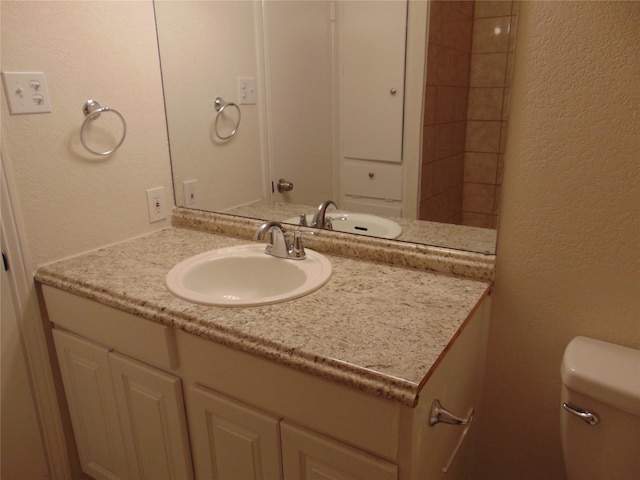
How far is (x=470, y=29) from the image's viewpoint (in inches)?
42.7

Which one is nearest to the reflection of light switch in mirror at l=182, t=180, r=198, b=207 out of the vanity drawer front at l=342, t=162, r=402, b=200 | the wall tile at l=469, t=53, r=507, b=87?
the vanity drawer front at l=342, t=162, r=402, b=200

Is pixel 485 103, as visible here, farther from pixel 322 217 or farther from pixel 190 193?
pixel 190 193

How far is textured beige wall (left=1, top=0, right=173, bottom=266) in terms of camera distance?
123cm

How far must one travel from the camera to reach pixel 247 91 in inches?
62.7

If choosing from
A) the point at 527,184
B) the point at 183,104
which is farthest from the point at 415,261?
the point at 183,104

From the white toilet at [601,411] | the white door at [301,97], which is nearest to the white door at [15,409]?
the white door at [301,97]

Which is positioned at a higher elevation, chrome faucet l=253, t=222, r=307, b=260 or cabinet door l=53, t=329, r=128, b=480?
chrome faucet l=253, t=222, r=307, b=260

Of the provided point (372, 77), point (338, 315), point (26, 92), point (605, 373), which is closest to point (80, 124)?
point (26, 92)

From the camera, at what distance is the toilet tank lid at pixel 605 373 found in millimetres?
885

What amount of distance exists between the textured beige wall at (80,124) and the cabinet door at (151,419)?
438 mm

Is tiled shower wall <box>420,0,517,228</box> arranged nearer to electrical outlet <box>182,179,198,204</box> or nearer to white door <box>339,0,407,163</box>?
white door <box>339,0,407,163</box>

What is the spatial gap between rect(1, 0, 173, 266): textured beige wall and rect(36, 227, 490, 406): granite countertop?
0.43 ft

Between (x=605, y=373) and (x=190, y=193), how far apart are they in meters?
1.35

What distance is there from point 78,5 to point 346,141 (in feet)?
2.75
